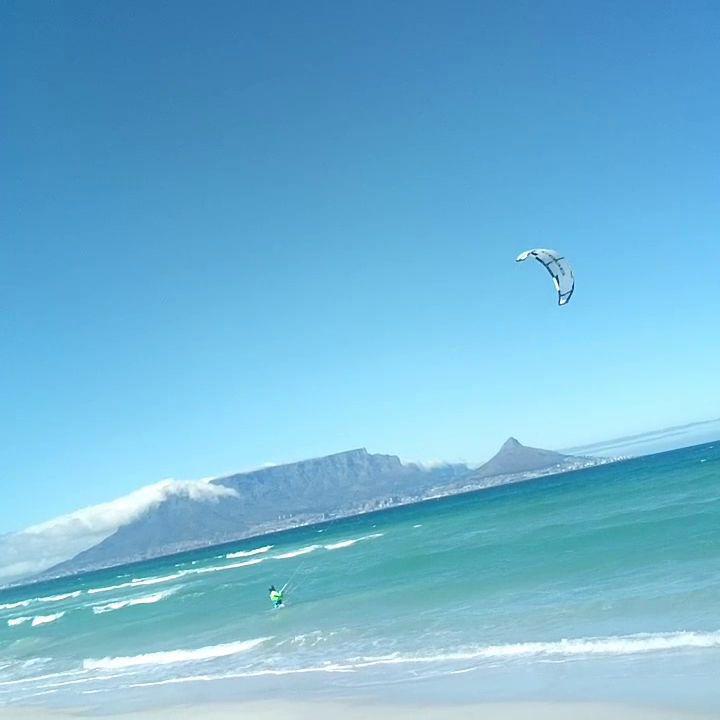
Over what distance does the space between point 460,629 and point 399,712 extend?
5820 mm

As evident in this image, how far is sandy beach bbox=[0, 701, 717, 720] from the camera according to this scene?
9.92 meters

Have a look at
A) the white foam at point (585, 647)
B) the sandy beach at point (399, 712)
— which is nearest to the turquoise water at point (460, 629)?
the white foam at point (585, 647)

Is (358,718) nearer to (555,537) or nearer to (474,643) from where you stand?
(474,643)

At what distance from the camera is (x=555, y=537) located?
33.6 meters

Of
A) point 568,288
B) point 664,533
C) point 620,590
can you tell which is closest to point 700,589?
point 620,590

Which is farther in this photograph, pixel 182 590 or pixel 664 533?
pixel 182 590

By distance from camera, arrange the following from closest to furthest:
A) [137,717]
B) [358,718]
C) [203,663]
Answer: [358,718] → [137,717] → [203,663]

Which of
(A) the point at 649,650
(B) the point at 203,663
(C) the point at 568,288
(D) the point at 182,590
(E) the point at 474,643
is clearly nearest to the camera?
(A) the point at 649,650

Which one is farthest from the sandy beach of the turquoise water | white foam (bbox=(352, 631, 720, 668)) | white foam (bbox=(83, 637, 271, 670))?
white foam (bbox=(83, 637, 271, 670))

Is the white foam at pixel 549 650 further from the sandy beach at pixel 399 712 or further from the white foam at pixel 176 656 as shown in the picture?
the white foam at pixel 176 656

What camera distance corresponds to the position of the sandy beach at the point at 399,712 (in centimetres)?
992

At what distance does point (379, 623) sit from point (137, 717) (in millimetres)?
7513

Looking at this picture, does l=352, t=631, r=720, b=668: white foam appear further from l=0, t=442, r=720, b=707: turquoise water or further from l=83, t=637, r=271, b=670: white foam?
l=83, t=637, r=271, b=670: white foam

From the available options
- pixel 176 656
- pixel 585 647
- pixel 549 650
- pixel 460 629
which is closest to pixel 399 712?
pixel 549 650
